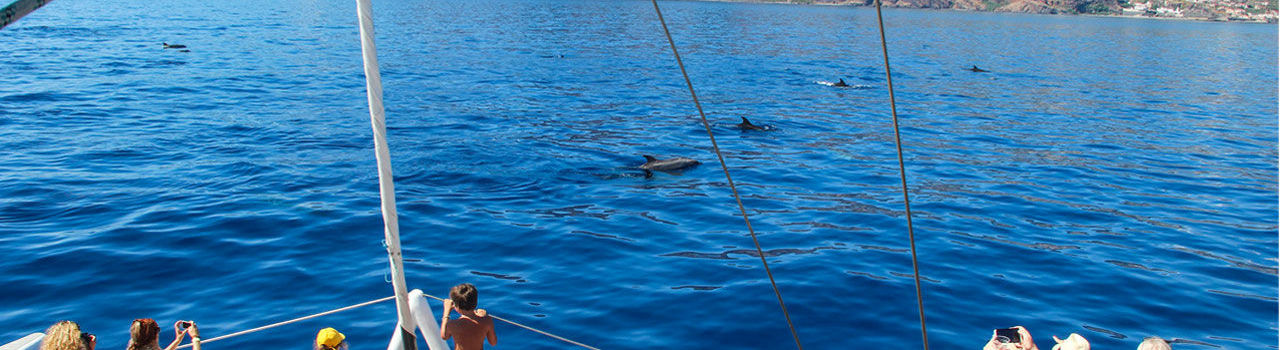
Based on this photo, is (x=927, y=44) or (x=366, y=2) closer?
(x=366, y=2)

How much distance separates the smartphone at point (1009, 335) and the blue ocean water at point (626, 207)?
7.66 ft

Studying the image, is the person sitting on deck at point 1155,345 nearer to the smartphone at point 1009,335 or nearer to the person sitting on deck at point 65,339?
the smartphone at point 1009,335

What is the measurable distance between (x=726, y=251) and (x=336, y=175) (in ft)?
24.9

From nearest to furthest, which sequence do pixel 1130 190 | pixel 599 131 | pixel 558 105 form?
1. pixel 1130 190
2. pixel 599 131
3. pixel 558 105

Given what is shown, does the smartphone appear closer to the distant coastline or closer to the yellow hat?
the yellow hat

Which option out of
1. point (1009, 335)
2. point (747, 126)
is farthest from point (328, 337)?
point (747, 126)

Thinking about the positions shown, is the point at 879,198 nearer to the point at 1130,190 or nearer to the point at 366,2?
the point at 1130,190

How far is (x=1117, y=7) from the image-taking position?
604 ft

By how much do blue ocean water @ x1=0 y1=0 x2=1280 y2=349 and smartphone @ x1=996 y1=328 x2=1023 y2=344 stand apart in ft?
7.66

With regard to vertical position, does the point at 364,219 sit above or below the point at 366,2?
below

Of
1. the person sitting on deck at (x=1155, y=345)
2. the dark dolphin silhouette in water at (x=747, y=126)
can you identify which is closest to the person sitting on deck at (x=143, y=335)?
the person sitting on deck at (x=1155, y=345)

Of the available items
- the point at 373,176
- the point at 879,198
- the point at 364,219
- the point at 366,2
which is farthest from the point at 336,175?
the point at 366,2

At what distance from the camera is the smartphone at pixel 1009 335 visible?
23.3 feet

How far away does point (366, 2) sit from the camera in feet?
15.6
